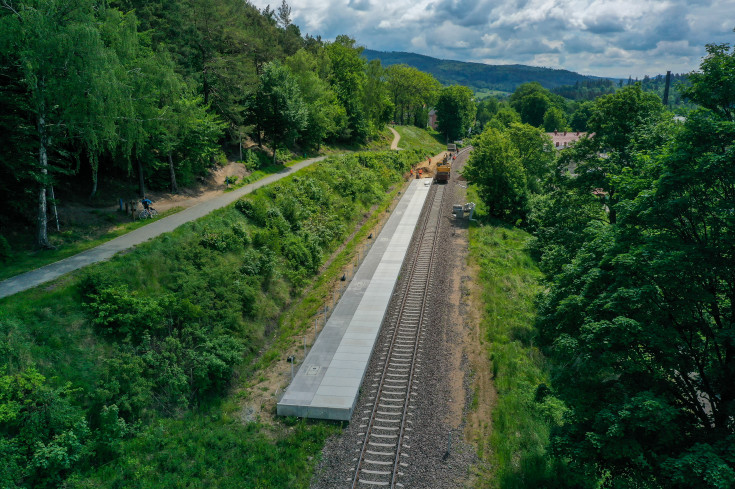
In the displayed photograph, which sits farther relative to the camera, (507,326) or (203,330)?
(507,326)

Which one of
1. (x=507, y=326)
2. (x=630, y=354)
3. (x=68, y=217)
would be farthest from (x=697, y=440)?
(x=68, y=217)

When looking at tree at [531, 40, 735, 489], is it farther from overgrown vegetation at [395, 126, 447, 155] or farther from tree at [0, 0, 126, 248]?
overgrown vegetation at [395, 126, 447, 155]

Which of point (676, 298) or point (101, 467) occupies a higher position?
point (676, 298)

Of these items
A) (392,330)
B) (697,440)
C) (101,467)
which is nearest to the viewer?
(697,440)

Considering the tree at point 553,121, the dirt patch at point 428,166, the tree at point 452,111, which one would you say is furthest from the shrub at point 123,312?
the tree at point 553,121

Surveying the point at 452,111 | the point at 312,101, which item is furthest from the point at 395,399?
the point at 452,111

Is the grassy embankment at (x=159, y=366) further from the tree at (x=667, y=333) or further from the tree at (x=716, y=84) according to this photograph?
the tree at (x=716, y=84)

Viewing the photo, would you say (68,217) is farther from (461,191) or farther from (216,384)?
(461,191)
